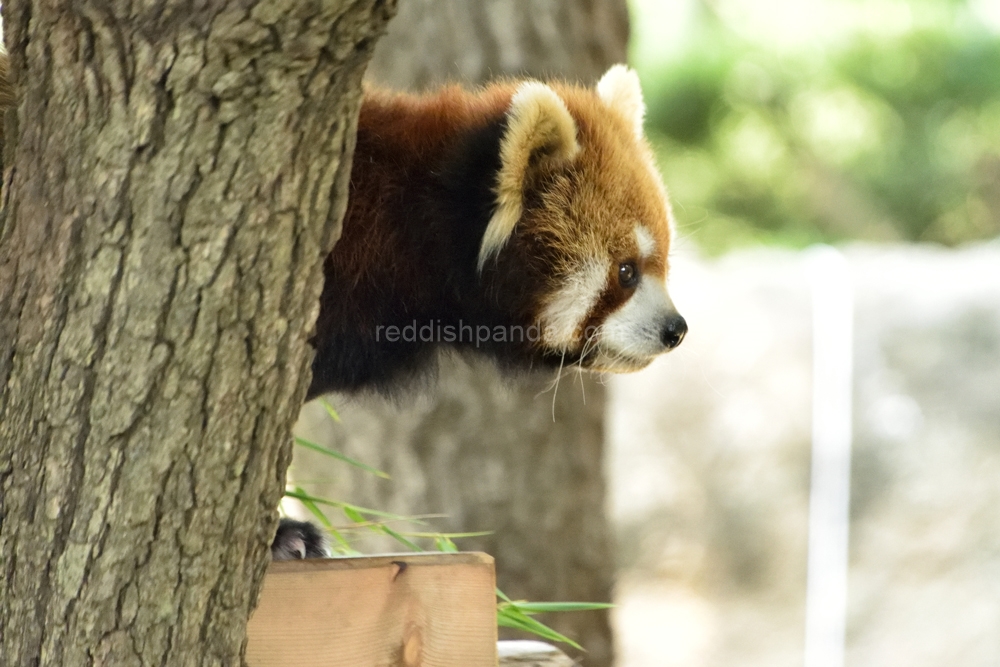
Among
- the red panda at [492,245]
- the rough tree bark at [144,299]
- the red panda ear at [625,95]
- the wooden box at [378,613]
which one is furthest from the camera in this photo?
the red panda ear at [625,95]

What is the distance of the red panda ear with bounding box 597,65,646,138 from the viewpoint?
2.00m

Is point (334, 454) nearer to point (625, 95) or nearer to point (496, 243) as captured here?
point (496, 243)

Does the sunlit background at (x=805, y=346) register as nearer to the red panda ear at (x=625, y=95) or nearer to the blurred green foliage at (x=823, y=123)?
the blurred green foliage at (x=823, y=123)

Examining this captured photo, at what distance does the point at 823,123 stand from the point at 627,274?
4.24m

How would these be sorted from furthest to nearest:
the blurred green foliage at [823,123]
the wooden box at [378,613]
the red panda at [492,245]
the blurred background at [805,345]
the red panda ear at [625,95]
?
the blurred green foliage at [823,123] < the blurred background at [805,345] < the red panda ear at [625,95] < the red panda at [492,245] < the wooden box at [378,613]

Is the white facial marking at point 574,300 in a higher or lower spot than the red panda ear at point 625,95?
lower

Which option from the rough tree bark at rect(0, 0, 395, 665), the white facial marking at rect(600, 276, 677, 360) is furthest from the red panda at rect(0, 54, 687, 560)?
the rough tree bark at rect(0, 0, 395, 665)

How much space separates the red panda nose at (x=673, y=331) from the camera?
5.92 ft

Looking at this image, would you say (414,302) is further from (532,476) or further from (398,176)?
(532,476)

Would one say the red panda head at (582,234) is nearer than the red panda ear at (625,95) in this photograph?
Yes

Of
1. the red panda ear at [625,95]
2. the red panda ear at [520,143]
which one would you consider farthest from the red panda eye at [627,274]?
the red panda ear at [625,95]

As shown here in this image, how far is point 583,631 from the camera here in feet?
9.53

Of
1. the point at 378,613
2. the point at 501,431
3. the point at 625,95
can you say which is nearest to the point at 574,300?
the point at 625,95

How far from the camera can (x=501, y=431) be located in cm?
279
